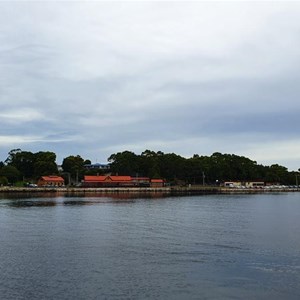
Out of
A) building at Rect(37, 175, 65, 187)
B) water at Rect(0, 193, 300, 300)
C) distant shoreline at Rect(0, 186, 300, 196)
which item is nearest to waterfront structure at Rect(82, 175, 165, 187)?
distant shoreline at Rect(0, 186, 300, 196)

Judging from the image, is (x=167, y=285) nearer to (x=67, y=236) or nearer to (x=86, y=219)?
(x=67, y=236)

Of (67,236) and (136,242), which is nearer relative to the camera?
(136,242)

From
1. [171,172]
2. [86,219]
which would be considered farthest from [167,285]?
[171,172]

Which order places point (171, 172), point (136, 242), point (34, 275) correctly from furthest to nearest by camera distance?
point (171, 172) → point (136, 242) → point (34, 275)

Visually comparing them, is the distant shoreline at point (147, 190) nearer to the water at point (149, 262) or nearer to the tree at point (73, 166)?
the tree at point (73, 166)

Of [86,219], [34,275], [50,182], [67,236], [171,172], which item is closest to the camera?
[34,275]

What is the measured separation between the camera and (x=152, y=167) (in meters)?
157

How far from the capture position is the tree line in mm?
149438

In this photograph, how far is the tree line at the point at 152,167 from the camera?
14944 cm

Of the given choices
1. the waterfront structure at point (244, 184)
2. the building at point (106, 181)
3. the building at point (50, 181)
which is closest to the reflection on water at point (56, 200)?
the building at point (50, 181)

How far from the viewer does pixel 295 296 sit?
58.1 feet

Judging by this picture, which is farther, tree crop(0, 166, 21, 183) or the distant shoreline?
tree crop(0, 166, 21, 183)

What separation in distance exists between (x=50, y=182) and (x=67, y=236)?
109 meters

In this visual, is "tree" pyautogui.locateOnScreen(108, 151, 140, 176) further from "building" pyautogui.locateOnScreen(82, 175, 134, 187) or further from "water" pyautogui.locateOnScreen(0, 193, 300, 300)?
"water" pyautogui.locateOnScreen(0, 193, 300, 300)
